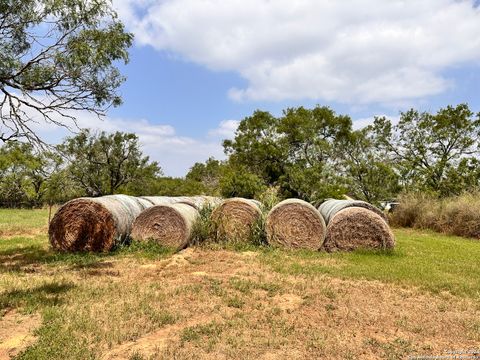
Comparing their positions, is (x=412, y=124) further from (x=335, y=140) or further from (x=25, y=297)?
(x=25, y=297)

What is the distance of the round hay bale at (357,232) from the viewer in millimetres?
12055

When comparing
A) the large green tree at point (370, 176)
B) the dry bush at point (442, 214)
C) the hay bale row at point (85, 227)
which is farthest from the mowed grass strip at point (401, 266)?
the large green tree at point (370, 176)

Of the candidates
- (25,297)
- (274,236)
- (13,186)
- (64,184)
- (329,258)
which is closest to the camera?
(25,297)

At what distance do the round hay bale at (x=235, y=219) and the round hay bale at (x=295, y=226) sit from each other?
68cm

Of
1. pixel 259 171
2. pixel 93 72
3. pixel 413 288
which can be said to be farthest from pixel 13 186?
pixel 413 288

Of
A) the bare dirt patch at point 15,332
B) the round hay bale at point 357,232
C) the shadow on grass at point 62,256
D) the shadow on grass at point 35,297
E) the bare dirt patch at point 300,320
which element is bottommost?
the bare dirt patch at point 300,320

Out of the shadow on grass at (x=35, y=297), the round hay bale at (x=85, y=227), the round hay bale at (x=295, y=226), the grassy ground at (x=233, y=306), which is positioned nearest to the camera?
the grassy ground at (x=233, y=306)

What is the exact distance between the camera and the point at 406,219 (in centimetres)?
2372

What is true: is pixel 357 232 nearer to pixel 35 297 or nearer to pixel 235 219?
pixel 235 219

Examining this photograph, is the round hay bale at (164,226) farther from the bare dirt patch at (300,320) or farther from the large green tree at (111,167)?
the large green tree at (111,167)

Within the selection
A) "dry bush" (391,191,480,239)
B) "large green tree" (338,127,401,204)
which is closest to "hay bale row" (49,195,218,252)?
"dry bush" (391,191,480,239)

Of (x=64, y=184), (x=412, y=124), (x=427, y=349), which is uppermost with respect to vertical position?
(x=412, y=124)

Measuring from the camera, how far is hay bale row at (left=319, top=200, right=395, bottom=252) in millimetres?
12055

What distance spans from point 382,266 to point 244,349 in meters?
6.14
